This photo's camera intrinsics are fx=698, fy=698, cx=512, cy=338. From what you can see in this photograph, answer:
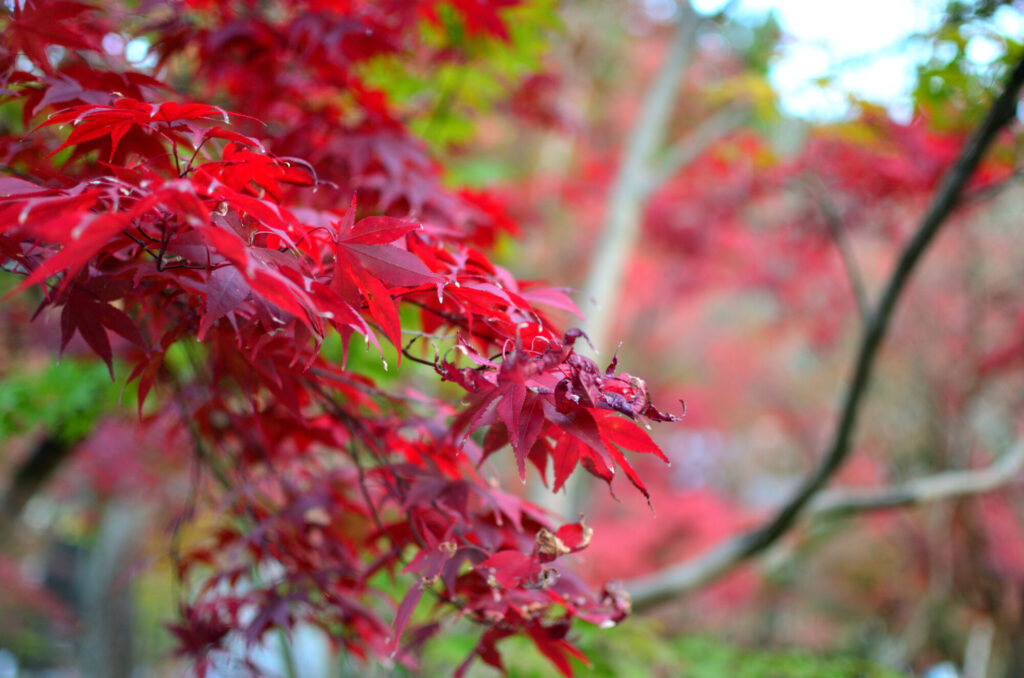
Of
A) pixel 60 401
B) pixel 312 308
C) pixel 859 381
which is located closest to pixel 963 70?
pixel 859 381

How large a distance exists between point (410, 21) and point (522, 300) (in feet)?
4.59

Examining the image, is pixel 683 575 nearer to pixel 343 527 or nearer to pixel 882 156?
pixel 343 527

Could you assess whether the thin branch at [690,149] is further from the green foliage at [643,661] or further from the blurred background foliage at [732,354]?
the green foliage at [643,661]

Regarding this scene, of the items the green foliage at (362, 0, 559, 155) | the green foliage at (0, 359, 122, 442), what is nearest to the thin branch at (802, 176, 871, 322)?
the green foliage at (362, 0, 559, 155)

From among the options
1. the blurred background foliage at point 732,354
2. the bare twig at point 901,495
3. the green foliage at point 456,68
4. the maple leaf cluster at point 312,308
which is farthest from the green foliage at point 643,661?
the green foliage at point 456,68

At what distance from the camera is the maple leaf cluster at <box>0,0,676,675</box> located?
843 mm

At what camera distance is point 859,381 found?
282 centimetres

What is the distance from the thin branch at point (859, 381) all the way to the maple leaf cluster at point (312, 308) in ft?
5.25

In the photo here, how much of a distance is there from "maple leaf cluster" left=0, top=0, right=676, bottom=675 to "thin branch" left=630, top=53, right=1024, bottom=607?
5.25ft

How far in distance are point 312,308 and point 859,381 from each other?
262 cm

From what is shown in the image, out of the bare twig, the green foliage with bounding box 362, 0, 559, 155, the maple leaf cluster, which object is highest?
the bare twig

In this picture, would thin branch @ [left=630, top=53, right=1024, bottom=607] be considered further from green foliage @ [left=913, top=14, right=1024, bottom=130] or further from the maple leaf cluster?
the maple leaf cluster

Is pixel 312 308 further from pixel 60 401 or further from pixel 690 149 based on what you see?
pixel 690 149

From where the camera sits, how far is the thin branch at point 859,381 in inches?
82.2
